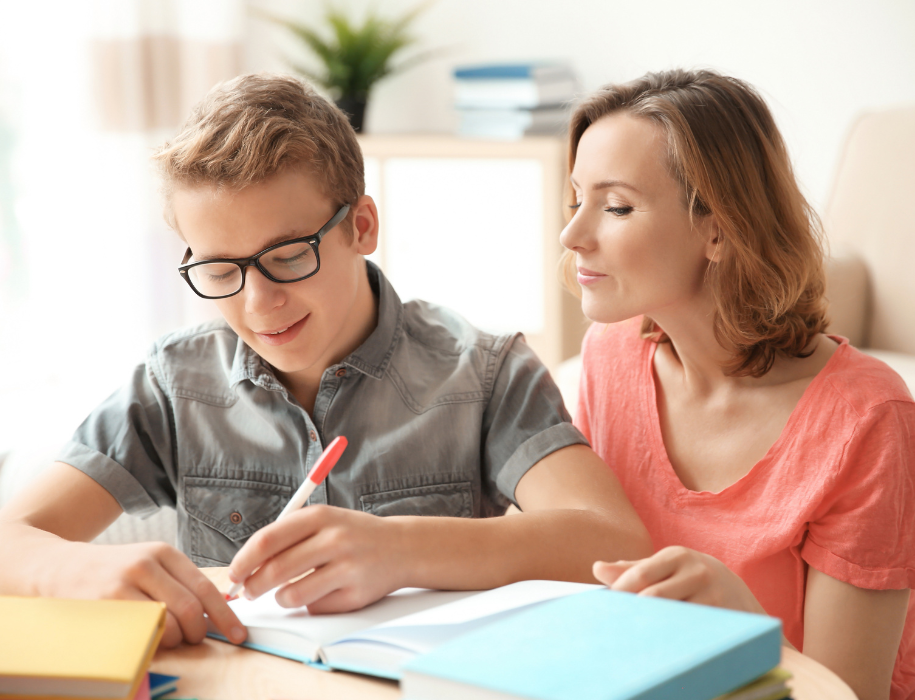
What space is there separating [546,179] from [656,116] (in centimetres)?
155

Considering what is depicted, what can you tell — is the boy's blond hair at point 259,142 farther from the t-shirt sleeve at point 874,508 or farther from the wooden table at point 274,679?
the t-shirt sleeve at point 874,508

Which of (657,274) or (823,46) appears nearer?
(657,274)

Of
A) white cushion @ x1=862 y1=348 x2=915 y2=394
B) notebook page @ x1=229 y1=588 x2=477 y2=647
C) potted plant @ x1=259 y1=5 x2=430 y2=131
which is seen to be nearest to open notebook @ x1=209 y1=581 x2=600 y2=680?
notebook page @ x1=229 y1=588 x2=477 y2=647

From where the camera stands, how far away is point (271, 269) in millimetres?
971

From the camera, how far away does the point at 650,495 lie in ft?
3.85

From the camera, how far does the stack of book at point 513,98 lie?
2.59m

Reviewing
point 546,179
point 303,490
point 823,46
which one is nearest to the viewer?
point 303,490

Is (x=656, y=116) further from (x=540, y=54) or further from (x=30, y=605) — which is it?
(x=540, y=54)

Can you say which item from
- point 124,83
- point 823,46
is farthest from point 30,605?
point 823,46

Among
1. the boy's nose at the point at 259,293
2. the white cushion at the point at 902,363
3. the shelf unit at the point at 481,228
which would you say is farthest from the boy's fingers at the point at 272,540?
the shelf unit at the point at 481,228

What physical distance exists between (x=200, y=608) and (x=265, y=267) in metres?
0.39

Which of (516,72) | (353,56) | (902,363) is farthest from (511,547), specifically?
(353,56)

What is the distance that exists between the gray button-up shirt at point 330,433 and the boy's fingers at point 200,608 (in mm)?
346

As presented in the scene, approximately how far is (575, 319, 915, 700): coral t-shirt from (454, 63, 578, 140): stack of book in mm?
1564
